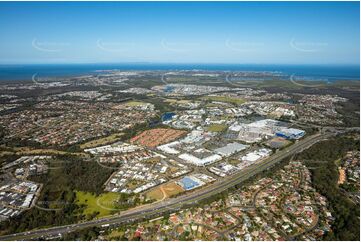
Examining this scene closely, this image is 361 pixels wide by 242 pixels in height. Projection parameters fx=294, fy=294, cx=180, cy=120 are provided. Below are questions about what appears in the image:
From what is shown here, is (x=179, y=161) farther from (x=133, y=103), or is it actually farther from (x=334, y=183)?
(x=133, y=103)

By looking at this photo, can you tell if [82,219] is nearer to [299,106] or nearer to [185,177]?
[185,177]

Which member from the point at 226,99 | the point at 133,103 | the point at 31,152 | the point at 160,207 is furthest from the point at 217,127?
the point at 133,103

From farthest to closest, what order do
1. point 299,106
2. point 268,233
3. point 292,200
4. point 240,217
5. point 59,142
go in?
point 299,106
point 59,142
point 292,200
point 240,217
point 268,233

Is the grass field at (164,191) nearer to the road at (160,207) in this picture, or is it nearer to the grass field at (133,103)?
the road at (160,207)

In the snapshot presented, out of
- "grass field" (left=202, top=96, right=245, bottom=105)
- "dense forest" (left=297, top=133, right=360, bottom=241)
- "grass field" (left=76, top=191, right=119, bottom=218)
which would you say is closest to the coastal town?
"grass field" (left=76, top=191, right=119, bottom=218)

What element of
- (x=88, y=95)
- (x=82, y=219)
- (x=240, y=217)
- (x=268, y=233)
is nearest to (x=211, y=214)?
(x=240, y=217)

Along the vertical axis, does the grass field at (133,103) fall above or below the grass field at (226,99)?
below

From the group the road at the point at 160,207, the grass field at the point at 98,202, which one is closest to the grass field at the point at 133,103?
the road at the point at 160,207
